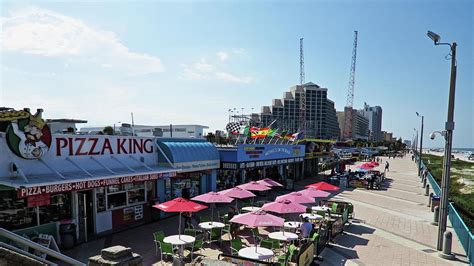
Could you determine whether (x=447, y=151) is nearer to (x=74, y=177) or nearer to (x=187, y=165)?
(x=187, y=165)

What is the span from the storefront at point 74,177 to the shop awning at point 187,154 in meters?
0.56

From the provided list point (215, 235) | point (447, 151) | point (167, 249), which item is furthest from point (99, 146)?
point (447, 151)

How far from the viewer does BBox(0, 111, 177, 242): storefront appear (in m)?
11.4

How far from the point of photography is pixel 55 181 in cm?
1142

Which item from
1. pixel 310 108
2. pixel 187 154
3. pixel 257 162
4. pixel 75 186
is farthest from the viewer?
pixel 310 108

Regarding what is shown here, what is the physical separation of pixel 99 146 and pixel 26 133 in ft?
11.0

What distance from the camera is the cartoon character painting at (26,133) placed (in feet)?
37.6

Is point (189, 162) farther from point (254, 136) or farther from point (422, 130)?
point (422, 130)

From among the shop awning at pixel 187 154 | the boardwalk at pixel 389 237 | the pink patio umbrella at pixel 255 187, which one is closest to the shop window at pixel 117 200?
the shop awning at pixel 187 154

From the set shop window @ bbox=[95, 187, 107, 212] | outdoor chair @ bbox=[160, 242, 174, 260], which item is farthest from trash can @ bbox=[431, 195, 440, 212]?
shop window @ bbox=[95, 187, 107, 212]

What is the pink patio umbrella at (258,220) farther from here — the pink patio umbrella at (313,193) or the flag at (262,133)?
the flag at (262,133)

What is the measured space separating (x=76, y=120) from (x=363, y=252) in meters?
14.4

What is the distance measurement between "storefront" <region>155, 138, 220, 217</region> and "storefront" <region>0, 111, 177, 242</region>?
570 millimetres

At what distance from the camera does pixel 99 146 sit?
14.8 meters
